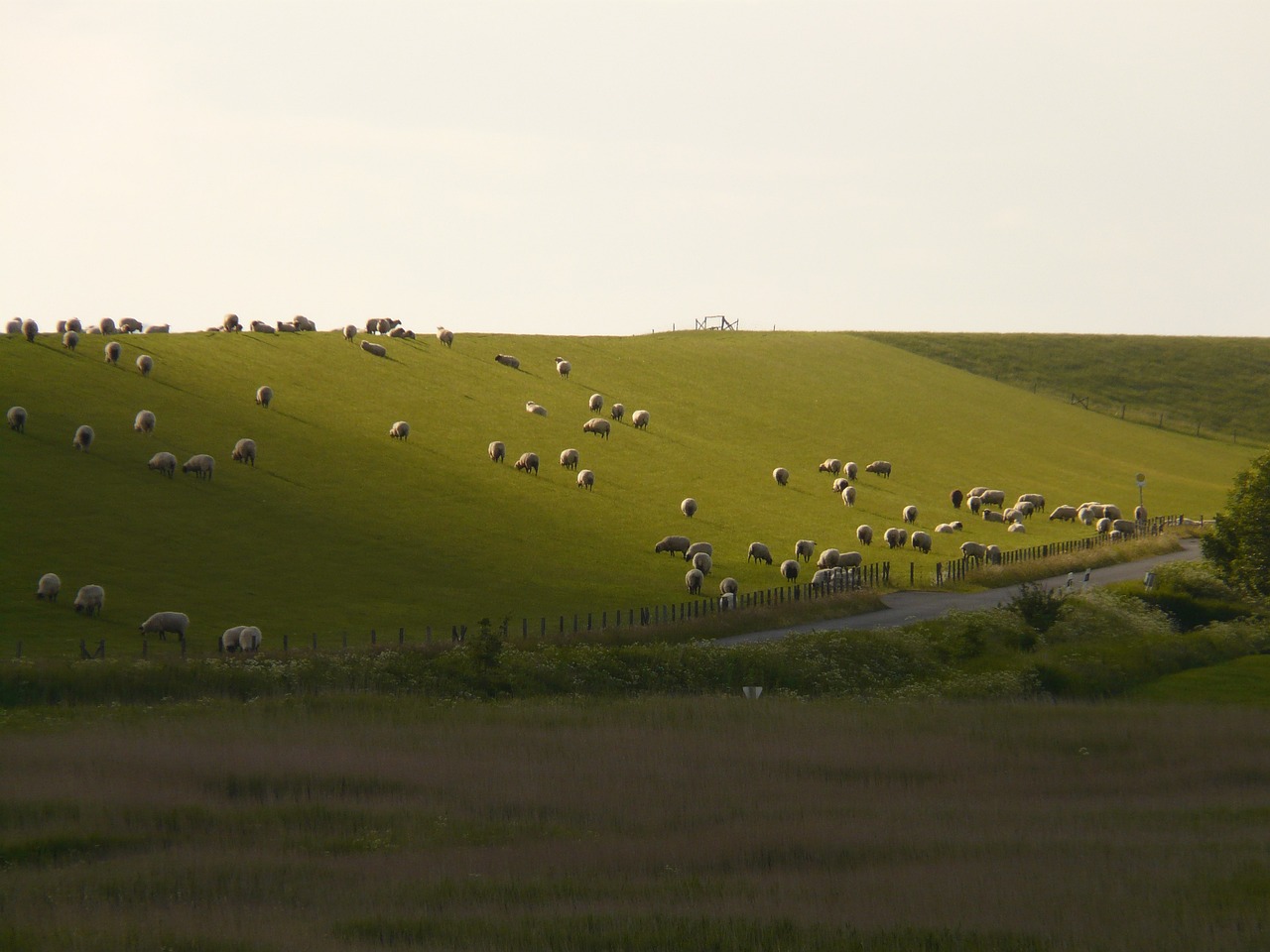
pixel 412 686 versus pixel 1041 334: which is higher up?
pixel 1041 334

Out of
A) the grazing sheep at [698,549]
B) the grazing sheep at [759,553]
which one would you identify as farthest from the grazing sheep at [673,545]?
the grazing sheep at [759,553]

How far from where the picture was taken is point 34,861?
17.9 metres

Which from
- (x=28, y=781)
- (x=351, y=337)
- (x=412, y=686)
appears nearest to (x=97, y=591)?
(x=412, y=686)

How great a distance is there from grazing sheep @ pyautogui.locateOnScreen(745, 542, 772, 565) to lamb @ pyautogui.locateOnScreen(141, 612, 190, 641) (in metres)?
32.3

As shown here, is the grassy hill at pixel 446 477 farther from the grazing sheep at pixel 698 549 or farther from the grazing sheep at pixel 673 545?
the grazing sheep at pixel 698 549

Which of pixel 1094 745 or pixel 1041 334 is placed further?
pixel 1041 334

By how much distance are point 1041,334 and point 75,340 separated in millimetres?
146664

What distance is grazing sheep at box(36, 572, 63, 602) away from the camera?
46.9 meters

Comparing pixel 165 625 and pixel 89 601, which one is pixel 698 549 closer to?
pixel 165 625

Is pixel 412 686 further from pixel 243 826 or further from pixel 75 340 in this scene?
pixel 75 340

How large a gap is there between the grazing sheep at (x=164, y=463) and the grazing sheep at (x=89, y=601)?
64.1ft

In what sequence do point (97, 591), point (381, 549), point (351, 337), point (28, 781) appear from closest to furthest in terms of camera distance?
1. point (28, 781)
2. point (97, 591)
3. point (381, 549)
4. point (351, 337)

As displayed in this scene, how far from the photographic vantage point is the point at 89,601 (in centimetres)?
4619

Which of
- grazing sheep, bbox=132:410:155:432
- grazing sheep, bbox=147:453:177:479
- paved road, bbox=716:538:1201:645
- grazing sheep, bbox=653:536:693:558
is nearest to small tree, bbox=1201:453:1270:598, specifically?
paved road, bbox=716:538:1201:645
